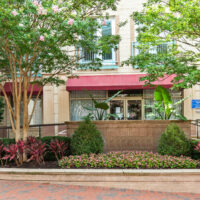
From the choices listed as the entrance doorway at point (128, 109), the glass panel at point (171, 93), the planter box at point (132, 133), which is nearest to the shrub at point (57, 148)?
the planter box at point (132, 133)

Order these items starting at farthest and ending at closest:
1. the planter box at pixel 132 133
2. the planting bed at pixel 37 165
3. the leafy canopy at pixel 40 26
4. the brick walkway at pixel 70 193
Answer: the planter box at pixel 132 133
the planting bed at pixel 37 165
the leafy canopy at pixel 40 26
the brick walkway at pixel 70 193

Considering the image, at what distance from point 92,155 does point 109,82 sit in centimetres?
760

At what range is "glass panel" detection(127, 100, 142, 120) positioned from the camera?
15.9 metres

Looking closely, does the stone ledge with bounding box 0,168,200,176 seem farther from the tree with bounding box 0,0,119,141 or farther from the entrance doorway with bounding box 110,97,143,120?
the entrance doorway with bounding box 110,97,143,120

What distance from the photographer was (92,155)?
741 cm

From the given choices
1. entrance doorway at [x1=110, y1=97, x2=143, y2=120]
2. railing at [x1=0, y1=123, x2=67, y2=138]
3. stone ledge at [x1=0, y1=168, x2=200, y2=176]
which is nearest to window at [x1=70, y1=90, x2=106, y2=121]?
entrance doorway at [x1=110, y1=97, x2=143, y2=120]

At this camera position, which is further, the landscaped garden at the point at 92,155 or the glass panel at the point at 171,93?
the glass panel at the point at 171,93

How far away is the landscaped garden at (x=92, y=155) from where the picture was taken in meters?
6.93

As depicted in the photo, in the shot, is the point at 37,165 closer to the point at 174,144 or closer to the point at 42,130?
the point at 42,130

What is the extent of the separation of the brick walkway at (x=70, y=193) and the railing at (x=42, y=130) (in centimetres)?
372

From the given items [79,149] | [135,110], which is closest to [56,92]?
[135,110]

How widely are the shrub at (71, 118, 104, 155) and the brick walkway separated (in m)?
1.71

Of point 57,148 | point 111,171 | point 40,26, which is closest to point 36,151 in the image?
point 57,148

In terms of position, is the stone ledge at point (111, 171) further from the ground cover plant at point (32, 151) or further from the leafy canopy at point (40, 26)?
the leafy canopy at point (40, 26)
